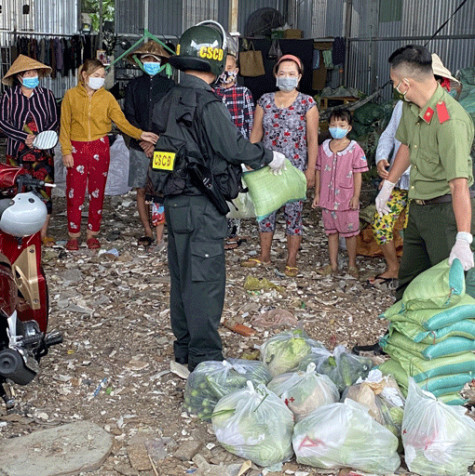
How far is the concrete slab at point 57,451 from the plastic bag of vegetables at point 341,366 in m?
1.31

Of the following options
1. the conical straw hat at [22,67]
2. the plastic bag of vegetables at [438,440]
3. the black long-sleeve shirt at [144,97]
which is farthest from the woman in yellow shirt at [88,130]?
the plastic bag of vegetables at [438,440]

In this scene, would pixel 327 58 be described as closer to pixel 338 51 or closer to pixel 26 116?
pixel 338 51

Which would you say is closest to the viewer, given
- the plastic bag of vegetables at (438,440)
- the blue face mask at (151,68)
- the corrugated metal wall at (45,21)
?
the plastic bag of vegetables at (438,440)

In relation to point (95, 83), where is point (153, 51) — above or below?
above

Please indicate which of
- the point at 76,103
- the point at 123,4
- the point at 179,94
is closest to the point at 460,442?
the point at 179,94

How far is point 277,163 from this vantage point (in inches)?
185

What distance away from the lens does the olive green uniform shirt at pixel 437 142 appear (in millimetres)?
4230

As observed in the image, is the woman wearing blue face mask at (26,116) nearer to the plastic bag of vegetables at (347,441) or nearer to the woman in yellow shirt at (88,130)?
the woman in yellow shirt at (88,130)

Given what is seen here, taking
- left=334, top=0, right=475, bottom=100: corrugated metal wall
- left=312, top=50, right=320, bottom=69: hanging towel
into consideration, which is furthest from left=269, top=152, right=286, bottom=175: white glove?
left=312, top=50, right=320, bottom=69: hanging towel

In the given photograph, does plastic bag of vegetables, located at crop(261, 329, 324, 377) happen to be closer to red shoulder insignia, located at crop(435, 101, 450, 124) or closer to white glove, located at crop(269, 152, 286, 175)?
white glove, located at crop(269, 152, 286, 175)

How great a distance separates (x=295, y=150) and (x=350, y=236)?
98cm

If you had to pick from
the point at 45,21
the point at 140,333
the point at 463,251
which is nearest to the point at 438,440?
the point at 463,251

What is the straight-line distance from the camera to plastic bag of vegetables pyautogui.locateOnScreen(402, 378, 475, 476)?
3697 mm

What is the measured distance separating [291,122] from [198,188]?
2572 mm
